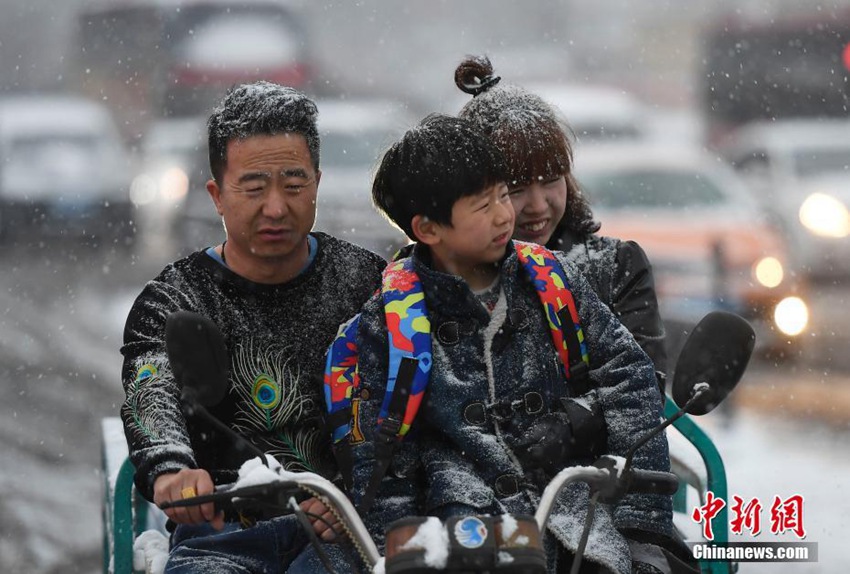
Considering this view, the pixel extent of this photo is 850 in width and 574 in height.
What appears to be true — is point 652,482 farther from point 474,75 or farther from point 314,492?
point 474,75

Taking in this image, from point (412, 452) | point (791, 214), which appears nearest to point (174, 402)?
point (412, 452)

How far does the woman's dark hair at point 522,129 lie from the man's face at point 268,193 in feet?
1.89

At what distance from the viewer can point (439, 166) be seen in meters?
3.51

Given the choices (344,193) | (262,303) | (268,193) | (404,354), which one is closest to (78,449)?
(344,193)

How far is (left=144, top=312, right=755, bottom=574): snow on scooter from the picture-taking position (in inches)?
108

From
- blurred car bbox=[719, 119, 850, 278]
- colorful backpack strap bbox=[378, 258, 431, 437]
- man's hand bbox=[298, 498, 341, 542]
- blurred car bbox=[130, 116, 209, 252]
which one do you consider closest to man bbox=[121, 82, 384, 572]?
man's hand bbox=[298, 498, 341, 542]

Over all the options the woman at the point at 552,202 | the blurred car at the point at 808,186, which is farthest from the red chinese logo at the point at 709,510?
the blurred car at the point at 808,186

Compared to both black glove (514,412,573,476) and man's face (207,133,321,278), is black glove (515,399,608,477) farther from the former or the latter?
man's face (207,133,321,278)

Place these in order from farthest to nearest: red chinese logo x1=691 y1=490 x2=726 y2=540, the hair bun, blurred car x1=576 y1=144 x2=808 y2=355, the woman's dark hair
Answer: blurred car x1=576 y1=144 x2=808 y2=355 < the hair bun < the woman's dark hair < red chinese logo x1=691 y1=490 x2=726 y2=540

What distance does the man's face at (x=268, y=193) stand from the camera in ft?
12.8

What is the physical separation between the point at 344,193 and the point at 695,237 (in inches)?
146

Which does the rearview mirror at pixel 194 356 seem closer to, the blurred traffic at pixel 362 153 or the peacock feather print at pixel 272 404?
the peacock feather print at pixel 272 404

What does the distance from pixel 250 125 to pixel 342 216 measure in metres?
10.1

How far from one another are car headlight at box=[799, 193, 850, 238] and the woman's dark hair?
10698mm
